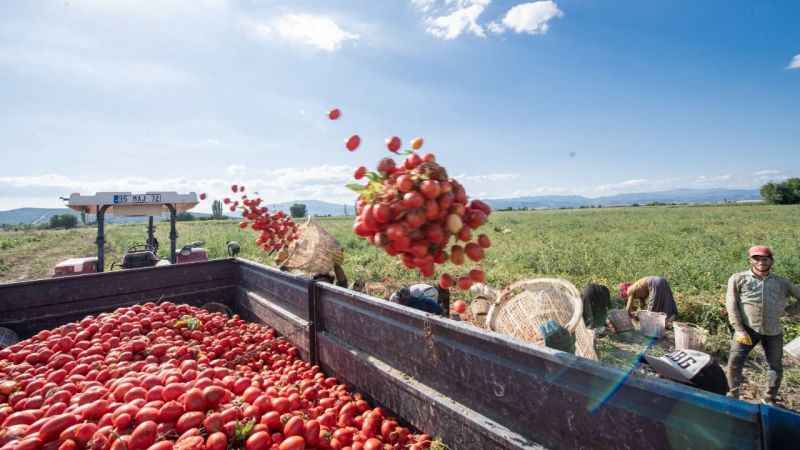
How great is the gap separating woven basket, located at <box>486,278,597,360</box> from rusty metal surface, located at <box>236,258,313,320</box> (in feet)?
8.33

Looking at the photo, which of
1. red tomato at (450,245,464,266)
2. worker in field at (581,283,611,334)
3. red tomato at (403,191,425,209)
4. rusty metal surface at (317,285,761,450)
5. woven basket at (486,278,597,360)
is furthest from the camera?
worker in field at (581,283,611,334)

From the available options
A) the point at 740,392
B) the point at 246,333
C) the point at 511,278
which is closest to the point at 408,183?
the point at 246,333

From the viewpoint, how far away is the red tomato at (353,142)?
228cm

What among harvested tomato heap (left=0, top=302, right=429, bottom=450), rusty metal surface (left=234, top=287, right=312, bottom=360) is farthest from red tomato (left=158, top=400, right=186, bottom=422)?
rusty metal surface (left=234, top=287, right=312, bottom=360)

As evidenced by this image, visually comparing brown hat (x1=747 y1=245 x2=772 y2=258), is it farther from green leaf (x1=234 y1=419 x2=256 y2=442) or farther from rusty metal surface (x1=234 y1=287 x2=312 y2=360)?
green leaf (x1=234 y1=419 x2=256 y2=442)

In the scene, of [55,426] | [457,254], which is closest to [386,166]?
[457,254]

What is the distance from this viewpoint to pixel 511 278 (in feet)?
34.7

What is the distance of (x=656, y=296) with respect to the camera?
6699mm

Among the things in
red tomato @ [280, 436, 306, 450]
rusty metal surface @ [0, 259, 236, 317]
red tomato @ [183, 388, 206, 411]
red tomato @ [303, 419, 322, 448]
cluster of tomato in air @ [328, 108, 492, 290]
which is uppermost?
cluster of tomato in air @ [328, 108, 492, 290]

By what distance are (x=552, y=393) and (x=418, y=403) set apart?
987 millimetres

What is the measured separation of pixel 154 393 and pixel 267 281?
2189 millimetres

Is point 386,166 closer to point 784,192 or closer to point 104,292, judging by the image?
point 104,292

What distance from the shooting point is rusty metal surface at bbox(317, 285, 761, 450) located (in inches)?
54.4

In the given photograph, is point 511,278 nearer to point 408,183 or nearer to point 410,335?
point 410,335
